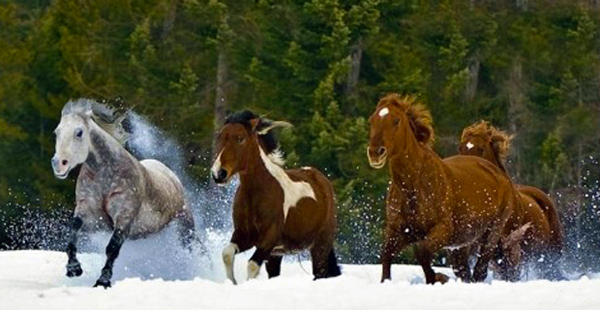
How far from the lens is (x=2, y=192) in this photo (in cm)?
3719

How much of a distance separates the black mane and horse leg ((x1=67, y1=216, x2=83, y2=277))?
1460 mm

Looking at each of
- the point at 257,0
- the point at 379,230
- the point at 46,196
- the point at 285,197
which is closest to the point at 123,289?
the point at 285,197

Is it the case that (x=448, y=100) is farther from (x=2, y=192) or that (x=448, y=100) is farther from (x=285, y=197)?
(x=285, y=197)

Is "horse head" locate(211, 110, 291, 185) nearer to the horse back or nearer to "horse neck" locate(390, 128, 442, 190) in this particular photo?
"horse neck" locate(390, 128, 442, 190)

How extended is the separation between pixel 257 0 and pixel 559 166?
804 centimetres

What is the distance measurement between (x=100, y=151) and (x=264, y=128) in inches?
54.0

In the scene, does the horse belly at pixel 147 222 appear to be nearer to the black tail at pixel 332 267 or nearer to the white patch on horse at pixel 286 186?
the white patch on horse at pixel 286 186

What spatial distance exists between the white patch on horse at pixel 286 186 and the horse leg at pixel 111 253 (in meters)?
1.32

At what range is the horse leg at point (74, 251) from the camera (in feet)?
43.7

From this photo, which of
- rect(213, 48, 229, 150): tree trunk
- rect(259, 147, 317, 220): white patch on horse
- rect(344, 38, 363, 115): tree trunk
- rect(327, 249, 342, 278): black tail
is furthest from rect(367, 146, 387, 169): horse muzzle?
rect(213, 48, 229, 150): tree trunk

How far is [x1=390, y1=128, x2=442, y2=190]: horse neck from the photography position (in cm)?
1289

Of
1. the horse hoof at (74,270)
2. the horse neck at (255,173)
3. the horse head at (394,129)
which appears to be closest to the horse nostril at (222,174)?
the horse neck at (255,173)

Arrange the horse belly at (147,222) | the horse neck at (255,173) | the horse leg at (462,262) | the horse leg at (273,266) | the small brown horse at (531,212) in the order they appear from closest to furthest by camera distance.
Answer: the horse neck at (255,173) → the horse belly at (147,222) → the horse leg at (273,266) → the horse leg at (462,262) → the small brown horse at (531,212)

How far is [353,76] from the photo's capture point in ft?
114
